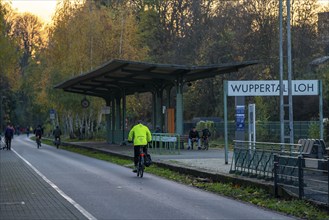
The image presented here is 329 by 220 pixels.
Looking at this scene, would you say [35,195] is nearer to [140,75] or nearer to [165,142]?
[165,142]

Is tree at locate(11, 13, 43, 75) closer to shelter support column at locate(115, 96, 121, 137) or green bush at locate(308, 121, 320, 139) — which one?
shelter support column at locate(115, 96, 121, 137)

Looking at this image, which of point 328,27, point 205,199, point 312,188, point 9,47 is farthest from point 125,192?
point 328,27

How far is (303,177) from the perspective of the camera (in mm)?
12445

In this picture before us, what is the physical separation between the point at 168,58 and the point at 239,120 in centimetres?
3766

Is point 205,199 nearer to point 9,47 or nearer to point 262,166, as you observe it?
point 262,166

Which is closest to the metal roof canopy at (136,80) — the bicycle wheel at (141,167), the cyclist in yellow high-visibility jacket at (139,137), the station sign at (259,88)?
the station sign at (259,88)

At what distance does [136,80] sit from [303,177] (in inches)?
976

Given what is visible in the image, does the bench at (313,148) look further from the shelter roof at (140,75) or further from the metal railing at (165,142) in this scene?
the metal railing at (165,142)

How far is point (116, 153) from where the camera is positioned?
30.5m

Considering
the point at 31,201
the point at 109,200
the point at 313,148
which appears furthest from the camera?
the point at 313,148

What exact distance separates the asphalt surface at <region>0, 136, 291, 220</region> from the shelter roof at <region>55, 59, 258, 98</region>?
11.8m

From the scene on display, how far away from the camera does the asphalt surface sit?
37.0 feet

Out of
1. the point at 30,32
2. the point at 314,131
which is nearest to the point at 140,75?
the point at 314,131

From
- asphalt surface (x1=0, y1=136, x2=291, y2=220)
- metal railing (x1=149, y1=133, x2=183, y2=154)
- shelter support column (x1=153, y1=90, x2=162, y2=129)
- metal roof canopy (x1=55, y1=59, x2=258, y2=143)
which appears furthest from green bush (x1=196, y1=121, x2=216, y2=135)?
asphalt surface (x1=0, y1=136, x2=291, y2=220)
